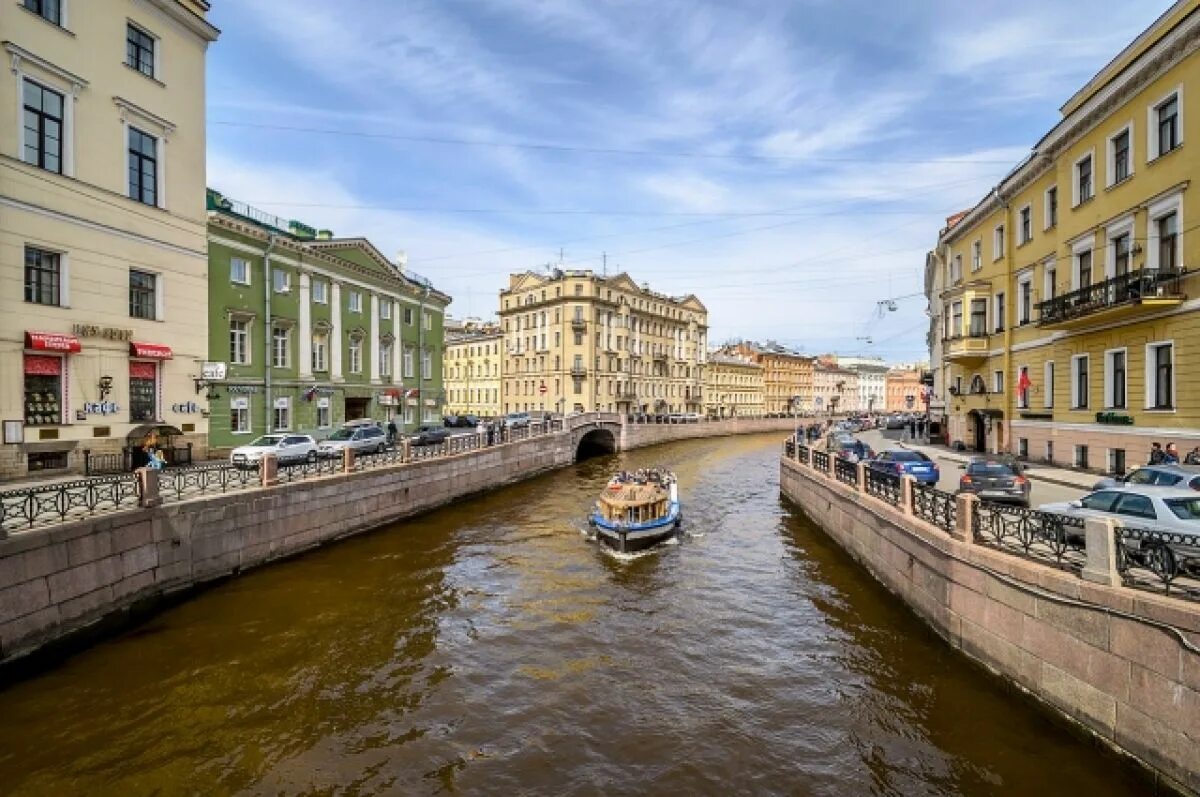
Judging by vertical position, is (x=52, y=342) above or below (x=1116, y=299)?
below

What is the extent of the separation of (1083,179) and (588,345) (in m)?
57.9

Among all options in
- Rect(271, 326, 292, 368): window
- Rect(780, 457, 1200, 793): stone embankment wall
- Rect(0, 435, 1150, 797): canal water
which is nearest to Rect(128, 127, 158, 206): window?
Rect(271, 326, 292, 368): window

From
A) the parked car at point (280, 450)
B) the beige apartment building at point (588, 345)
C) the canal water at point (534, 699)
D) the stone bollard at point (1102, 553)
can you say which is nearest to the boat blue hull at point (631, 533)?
the canal water at point (534, 699)

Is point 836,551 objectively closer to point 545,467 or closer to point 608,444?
point 545,467

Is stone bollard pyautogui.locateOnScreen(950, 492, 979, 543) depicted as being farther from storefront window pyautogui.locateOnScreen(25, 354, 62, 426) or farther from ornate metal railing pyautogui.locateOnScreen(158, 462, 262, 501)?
storefront window pyautogui.locateOnScreen(25, 354, 62, 426)

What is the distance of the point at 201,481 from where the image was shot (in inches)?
671

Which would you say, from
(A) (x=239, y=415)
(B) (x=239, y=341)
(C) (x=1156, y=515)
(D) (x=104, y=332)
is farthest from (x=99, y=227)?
(C) (x=1156, y=515)

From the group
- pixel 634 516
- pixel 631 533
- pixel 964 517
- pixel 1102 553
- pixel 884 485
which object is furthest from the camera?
pixel 634 516

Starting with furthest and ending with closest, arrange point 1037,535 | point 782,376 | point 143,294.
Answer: point 782,376
point 143,294
point 1037,535

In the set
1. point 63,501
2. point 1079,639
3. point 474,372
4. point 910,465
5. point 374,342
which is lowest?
point 1079,639

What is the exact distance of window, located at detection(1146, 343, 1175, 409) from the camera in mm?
19125

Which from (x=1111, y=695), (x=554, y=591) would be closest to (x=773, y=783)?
(x=1111, y=695)

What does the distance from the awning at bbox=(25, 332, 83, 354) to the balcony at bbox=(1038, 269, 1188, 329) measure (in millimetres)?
32412

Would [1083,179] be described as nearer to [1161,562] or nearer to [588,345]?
[1161,562]
